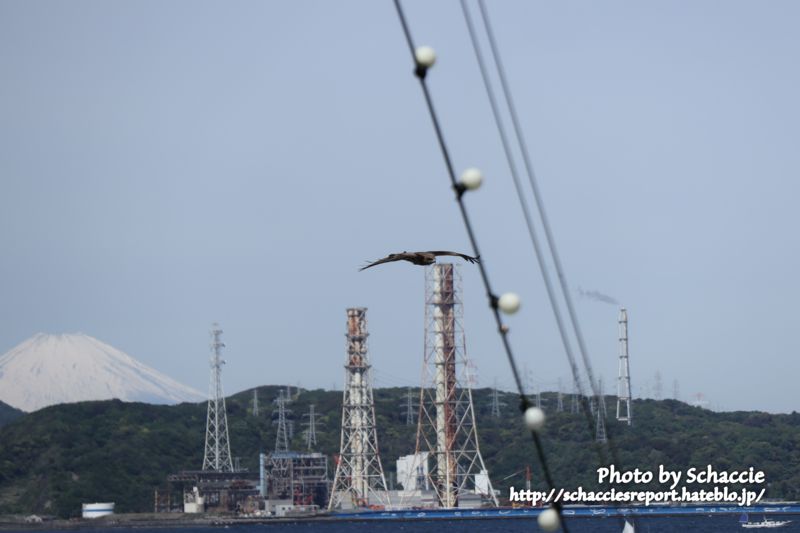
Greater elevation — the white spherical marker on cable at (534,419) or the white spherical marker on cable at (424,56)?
the white spherical marker on cable at (424,56)

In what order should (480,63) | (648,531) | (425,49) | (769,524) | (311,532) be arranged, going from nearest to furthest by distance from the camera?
(425,49), (480,63), (648,531), (769,524), (311,532)

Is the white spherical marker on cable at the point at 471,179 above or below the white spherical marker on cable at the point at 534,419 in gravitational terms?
above

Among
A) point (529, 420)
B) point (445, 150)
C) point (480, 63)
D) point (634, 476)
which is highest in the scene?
point (634, 476)

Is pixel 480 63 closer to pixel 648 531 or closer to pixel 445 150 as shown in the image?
pixel 445 150

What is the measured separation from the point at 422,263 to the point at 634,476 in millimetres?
173124

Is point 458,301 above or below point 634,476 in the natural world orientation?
above

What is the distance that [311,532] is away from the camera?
194m

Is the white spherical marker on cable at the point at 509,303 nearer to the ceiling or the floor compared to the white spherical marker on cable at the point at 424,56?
nearer to the floor

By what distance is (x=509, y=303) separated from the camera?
45.0 ft

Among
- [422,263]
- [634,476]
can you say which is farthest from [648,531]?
[422,263]

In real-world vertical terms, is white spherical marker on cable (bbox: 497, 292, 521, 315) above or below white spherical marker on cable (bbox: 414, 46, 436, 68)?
below

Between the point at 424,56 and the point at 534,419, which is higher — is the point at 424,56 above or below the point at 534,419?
above

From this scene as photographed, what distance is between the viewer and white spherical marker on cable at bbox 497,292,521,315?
13.7 m

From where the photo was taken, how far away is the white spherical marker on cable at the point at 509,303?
44.9ft
